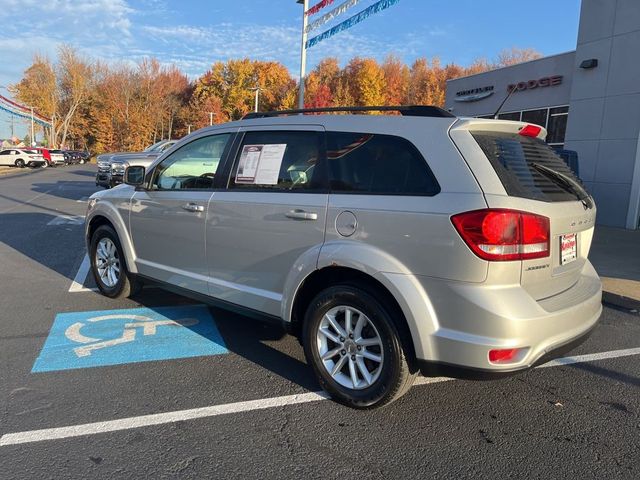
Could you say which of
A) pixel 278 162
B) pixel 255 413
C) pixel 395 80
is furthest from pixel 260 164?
pixel 395 80

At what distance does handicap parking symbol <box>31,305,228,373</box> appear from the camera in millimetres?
3988

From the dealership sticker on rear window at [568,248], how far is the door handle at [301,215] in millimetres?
1510

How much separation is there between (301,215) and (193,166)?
1544 millimetres

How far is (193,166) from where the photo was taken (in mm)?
4492

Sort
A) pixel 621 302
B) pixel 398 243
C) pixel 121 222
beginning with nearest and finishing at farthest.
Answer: pixel 398 243, pixel 121 222, pixel 621 302

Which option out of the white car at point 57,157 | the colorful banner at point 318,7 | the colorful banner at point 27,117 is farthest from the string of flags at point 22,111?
the colorful banner at point 318,7

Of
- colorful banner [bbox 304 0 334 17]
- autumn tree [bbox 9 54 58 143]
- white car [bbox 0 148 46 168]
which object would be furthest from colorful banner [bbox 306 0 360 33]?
autumn tree [bbox 9 54 58 143]

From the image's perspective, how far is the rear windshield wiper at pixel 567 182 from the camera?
10.5 feet

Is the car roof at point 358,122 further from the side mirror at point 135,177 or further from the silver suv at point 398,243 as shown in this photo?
the side mirror at point 135,177

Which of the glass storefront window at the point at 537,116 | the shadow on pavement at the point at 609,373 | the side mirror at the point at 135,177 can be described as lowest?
the shadow on pavement at the point at 609,373

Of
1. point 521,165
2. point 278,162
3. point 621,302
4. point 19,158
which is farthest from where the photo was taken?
point 19,158

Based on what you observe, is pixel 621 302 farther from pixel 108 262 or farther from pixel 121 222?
pixel 108 262

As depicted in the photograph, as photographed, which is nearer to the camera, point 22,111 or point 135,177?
point 135,177

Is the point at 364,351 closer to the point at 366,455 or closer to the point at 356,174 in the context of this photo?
the point at 366,455
